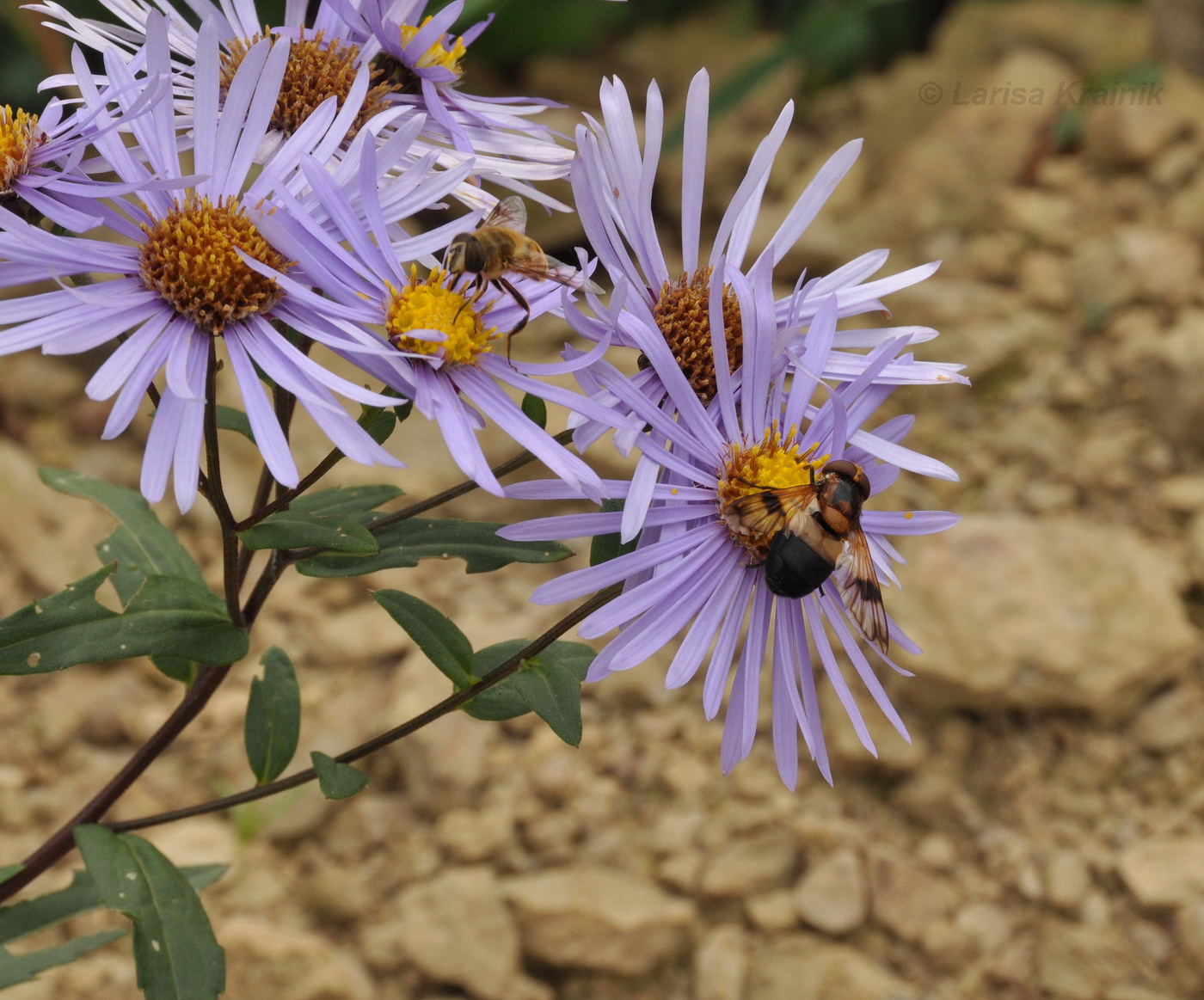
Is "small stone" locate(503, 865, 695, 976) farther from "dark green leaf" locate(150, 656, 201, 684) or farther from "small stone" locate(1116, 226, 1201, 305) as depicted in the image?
"small stone" locate(1116, 226, 1201, 305)

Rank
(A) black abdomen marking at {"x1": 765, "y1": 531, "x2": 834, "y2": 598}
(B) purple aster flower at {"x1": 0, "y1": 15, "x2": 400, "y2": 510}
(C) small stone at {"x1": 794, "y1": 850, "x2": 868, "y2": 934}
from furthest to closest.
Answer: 1. (C) small stone at {"x1": 794, "y1": 850, "x2": 868, "y2": 934}
2. (A) black abdomen marking at {"x1": 765, "y1": 531, "x2": 834, "y2": 598}
3. (B) purple aster flower at {"x1": 0, "y1": 15, "x2": 400, "y2": 510}

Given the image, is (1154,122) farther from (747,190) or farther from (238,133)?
→ (238,133)

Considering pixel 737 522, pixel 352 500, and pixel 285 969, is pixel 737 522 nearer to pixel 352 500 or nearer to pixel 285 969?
pixel 352 500

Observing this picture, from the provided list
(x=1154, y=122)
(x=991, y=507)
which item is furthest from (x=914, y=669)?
(x=1154, y=122)

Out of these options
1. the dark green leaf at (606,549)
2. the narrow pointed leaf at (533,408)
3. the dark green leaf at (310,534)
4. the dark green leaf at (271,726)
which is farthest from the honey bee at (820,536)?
the dark green leaf at (271,726)

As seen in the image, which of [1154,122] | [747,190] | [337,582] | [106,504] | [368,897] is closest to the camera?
[747,190]

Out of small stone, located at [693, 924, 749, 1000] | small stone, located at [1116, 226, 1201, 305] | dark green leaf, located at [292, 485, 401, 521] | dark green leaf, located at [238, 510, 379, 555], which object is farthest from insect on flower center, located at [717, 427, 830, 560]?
small stone, located at [1116, 226, 1201, 305]

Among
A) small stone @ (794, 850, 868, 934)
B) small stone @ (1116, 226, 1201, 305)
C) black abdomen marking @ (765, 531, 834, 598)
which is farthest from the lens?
small stone @ (1116, 226, 1201, 305)

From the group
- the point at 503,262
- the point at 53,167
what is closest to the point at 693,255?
the point at 503,262
